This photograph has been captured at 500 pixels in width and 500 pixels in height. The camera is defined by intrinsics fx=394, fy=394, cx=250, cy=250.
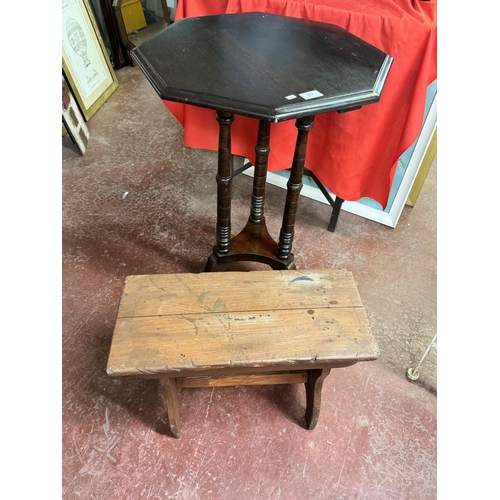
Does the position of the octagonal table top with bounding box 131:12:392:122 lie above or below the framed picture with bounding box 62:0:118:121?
above

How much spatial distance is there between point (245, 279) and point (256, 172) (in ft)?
2.14

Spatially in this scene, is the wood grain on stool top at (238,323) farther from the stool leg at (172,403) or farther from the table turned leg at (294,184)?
the table turned leg at (294,184)

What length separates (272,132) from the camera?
2.12m

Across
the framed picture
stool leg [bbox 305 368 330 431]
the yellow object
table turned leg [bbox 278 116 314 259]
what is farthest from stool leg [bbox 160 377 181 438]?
the yellow object

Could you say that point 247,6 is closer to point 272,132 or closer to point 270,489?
point 272,132

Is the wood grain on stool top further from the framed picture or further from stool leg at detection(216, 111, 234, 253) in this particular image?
the framed picture

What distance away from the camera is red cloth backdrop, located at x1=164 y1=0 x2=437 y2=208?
171 centimetres

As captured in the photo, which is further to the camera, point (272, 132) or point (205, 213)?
point (205, 213)

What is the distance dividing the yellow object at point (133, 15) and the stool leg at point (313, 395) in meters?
3.90

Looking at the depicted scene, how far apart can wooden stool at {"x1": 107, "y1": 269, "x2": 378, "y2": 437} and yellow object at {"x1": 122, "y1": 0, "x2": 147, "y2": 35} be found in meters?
3.54

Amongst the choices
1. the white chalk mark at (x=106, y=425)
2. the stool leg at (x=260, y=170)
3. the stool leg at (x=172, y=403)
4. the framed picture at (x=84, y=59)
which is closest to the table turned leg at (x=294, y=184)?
the stool leg at (x=260, y=170)

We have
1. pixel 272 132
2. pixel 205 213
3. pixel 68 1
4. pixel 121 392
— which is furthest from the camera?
pixel 68 1

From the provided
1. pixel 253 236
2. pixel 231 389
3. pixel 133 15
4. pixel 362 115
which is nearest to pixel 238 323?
pixel 231 389

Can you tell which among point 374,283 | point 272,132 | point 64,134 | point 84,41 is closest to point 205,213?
point 272,132
